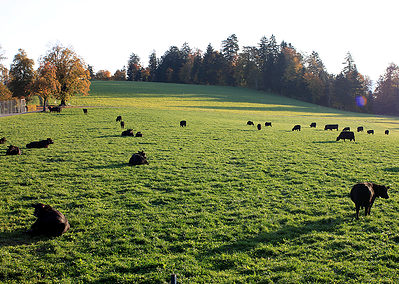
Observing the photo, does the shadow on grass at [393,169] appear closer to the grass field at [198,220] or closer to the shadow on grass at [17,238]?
the grass field at [198,220]

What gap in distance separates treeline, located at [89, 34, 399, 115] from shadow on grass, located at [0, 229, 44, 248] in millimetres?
123358

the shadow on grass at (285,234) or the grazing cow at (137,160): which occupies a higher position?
the grazing cow at (137,160)

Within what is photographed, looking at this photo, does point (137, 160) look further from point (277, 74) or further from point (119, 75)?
point (119, 75)

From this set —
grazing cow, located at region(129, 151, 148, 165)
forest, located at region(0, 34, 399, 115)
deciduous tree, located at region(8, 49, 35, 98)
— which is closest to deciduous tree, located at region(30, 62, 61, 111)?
deciduous tree, located at region(8, 49, 35, 98)

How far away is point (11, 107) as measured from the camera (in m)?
53.3

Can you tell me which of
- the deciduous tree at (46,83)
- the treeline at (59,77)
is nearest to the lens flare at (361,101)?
the treeline at (59,77)

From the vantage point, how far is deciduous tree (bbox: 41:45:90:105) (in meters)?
52.8

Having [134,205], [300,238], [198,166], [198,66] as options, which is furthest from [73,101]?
[198,66]

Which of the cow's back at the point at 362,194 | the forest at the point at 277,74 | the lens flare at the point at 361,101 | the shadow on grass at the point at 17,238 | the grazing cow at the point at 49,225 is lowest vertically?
the shadow on grass at the point at 17,238

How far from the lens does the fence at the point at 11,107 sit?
51.3 metres

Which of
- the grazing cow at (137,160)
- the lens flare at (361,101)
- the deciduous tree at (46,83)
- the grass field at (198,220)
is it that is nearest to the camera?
the grass field at (198,220)

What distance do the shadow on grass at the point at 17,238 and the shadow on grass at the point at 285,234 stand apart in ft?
16.4

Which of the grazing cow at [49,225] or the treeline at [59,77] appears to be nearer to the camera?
the grazing cow at [49,225]

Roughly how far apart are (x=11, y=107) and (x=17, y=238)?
5462 cm
